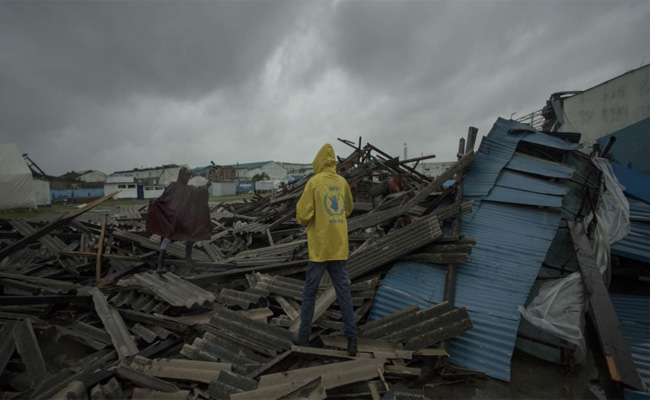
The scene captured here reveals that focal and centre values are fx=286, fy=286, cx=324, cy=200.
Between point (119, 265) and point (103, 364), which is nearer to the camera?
point (103, 364)

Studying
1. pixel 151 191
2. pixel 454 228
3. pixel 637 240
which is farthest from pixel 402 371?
pixel 151 191

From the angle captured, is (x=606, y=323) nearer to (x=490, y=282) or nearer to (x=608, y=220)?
(x=490, y=282)

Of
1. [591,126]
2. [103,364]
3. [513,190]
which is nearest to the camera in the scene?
[103,364]

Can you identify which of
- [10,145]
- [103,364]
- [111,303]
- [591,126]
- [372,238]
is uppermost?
[10,145]

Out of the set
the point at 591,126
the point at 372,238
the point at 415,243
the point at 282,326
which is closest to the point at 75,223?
the point at 282,326

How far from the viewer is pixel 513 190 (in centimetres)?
571

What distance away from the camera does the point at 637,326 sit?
3.78m

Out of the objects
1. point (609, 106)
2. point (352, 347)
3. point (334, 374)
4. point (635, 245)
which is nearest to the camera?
point (334, 374)

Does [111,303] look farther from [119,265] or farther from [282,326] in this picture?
[282,326]

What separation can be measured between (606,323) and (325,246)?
338 cm

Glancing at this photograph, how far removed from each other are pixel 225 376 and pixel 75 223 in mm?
7408

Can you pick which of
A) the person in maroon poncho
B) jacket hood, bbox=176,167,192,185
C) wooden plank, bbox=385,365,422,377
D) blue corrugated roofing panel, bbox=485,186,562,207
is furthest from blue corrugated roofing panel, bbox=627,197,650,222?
jacket hood, bbox=176,167,192,185

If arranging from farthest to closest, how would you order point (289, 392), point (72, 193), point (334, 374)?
point (72, 193)
point (334, 374)
point (289, 392)

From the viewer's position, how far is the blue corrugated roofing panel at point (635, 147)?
28.3 feet
